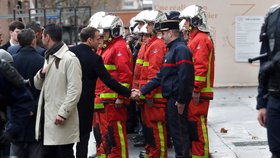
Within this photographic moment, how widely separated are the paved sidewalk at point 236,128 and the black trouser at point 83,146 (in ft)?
8.32

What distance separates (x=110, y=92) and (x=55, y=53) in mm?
1717

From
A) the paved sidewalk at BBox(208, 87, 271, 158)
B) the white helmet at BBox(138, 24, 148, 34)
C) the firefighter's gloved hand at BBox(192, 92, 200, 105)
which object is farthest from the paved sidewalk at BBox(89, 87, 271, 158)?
the white helmet at BBox(138, 24, 148, 34)

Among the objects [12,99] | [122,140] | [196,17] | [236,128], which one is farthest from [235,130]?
[12,99]

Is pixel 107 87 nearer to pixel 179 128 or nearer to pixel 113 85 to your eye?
pixel 113 85

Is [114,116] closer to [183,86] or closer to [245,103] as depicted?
[183,86]

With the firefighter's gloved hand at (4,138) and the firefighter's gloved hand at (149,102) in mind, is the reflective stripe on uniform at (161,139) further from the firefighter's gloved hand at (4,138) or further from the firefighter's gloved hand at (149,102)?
the firefighter's gloved hand at (4,138)

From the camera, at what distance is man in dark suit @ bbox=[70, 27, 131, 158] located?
8.09m

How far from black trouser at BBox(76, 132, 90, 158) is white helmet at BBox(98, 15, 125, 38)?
1865mm

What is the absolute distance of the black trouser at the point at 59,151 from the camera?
7.64 meters

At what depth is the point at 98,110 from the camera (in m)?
9.38

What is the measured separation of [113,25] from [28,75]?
1.99m

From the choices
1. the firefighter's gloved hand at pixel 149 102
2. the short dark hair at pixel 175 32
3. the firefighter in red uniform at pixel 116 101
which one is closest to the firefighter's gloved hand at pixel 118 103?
the firefighter in red uniform at pixel 116 101

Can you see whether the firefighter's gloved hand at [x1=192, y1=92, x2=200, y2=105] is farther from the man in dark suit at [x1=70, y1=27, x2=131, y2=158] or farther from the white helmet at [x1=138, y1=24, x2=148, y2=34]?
the white helmet at [x1=138, y1=24, x2=148, y2=34]

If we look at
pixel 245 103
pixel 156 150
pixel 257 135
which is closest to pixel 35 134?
pixel 156 150
